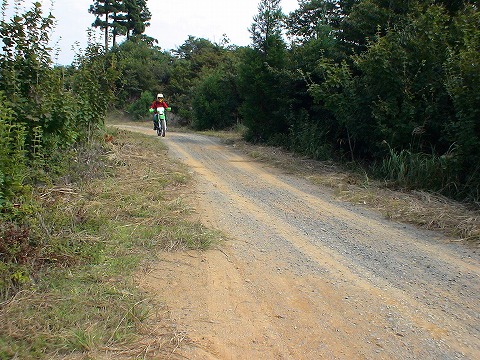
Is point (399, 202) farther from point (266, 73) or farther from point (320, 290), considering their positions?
point (266, 73)

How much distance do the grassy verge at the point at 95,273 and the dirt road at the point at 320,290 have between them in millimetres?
278

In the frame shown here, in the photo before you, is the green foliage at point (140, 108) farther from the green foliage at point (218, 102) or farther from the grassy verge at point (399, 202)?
the grassy verge at point (399, 202)

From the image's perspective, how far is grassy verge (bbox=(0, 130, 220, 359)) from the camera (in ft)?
10.7

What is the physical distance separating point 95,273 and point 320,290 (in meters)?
2.16

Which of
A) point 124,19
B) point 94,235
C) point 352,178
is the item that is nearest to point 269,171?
point 352,178

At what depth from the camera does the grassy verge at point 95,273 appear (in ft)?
10.7

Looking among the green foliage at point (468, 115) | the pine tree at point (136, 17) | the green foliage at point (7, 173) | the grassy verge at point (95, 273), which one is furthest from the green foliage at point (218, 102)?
the pine tree at point (136, 17)

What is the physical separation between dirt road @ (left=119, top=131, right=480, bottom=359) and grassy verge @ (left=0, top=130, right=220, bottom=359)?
278mm

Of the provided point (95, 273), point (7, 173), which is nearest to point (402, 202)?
point (95, 273)

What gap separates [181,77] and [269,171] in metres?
28.9

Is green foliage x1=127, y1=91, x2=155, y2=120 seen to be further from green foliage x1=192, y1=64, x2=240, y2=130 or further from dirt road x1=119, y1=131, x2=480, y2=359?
dirt road x1=119, y1=131, x2=480, y2=359

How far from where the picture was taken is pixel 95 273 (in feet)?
14.2

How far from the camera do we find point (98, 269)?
445cm

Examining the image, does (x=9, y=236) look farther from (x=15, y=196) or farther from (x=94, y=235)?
(x=94, y=235)
